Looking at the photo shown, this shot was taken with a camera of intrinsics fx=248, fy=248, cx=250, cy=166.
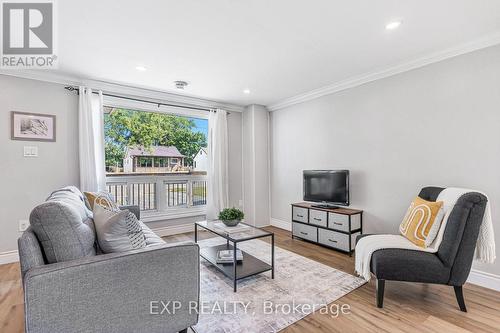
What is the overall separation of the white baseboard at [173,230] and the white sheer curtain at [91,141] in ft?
3.70

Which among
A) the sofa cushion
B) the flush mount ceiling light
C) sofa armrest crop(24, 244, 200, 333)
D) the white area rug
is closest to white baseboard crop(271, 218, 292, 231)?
the white area rug

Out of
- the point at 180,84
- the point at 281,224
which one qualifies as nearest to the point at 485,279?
the point at 281,224

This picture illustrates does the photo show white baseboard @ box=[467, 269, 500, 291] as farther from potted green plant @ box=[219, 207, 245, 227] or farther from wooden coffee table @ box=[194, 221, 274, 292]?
potted green plant @ box=[219, 207, 245, 227]

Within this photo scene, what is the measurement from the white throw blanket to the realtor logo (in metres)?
3.16

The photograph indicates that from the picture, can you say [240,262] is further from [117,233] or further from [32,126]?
[32,126]

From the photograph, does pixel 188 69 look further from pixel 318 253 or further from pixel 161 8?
pixel 318 253

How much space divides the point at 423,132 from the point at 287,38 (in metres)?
1.85

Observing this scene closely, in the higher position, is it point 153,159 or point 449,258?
point 153,159

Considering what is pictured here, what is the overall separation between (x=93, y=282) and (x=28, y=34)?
232cm

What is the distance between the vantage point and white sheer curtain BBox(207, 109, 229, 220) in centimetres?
434

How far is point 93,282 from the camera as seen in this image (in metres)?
1.27

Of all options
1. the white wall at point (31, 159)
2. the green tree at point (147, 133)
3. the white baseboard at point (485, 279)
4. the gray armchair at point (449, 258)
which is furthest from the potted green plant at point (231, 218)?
the white baseboard at point (485, 279)

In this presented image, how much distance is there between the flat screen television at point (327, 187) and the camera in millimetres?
3420

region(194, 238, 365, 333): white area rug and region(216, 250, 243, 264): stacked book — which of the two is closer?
region(194, 238, 365, 333): white area rug
